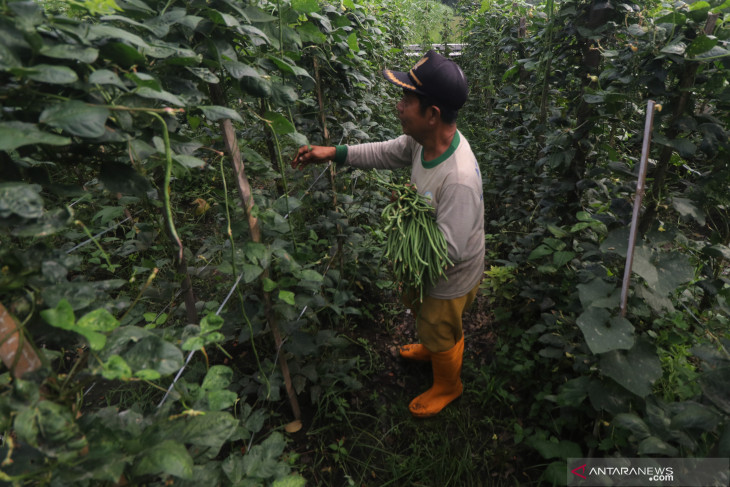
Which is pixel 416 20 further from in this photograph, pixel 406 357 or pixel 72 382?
pixel 72 382

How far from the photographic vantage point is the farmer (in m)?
1.68

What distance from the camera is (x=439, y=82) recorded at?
1.62m

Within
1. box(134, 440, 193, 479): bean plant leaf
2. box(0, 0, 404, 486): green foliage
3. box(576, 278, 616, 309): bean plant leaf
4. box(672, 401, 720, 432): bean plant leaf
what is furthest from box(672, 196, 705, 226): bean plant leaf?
box(134, 440, 193, 479): bean plant leaf

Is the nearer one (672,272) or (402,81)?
(672,272)

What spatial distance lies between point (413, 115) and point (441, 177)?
0.32m

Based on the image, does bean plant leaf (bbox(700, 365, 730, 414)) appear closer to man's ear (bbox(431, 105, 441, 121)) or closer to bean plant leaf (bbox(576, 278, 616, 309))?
bean plant leaf (bbox(576, 278, 616, 309))

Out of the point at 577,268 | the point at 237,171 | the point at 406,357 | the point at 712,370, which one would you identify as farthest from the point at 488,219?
the point at 237,171

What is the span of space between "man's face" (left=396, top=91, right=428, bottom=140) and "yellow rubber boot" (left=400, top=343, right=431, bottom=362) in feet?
4.56

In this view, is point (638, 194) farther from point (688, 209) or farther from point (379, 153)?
point (379, 153)

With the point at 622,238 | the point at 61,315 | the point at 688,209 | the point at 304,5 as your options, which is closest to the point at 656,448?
the point at 622,238

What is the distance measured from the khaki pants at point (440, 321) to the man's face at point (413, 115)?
2.79 feet

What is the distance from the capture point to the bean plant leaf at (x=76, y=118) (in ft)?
2.13

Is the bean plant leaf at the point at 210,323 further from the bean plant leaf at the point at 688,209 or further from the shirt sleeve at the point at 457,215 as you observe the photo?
the bean plant leaf at the point at 688,209

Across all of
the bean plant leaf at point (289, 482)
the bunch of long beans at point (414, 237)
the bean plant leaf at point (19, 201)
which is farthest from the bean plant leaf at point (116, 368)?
the bunch of long beans at point (414, 237)
